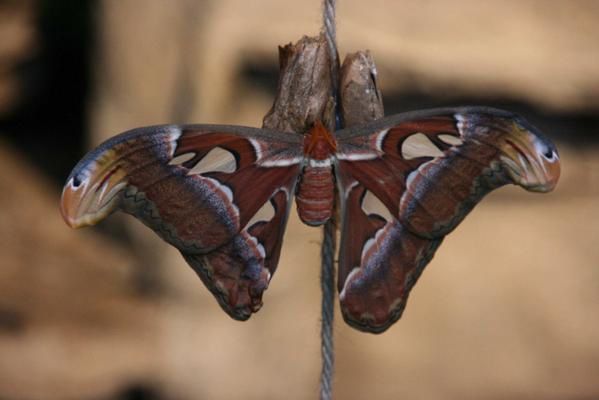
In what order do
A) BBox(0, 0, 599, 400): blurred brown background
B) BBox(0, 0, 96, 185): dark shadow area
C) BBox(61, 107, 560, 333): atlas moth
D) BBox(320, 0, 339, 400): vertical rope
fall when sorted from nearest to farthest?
BBox(61, 107, 560, 333): atlas moth
BBox(320, 0, 339, 400): vertical rope
BBox(0, 0, 599, 400): blurred brown background
BBox(0, 0, 96, 185): dark shadow area

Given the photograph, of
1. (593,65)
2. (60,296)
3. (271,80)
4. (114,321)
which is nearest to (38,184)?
(60,296)

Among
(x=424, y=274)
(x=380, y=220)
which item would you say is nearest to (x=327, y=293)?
(x=380, y=220)

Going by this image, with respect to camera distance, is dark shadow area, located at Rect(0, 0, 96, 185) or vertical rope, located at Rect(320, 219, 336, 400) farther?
dark shadow area, located at Rect(0, 0, 96, 185)

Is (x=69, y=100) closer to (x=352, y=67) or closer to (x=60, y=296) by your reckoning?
(x=60, y=296)

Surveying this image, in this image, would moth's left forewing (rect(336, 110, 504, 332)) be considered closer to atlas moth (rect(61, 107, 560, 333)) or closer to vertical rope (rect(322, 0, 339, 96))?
atlas moth (rect(61, 107, 560, 333))

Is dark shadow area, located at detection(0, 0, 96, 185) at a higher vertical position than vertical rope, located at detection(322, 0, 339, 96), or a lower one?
lower

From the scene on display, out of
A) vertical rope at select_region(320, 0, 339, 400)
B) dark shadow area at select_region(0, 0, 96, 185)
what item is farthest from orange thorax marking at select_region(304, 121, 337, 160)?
dark shadow area at select_region(0, 0, 96, 185)
